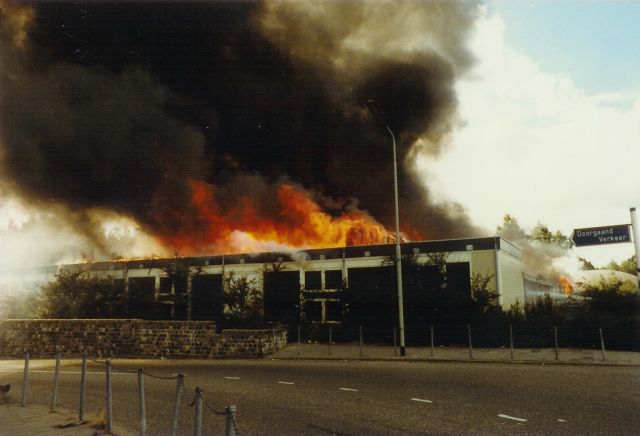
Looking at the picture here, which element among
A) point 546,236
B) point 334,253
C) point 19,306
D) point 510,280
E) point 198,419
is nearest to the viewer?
point 198,419

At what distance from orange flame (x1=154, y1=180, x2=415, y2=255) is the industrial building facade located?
8.39 metres

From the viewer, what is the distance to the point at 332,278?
101 ft

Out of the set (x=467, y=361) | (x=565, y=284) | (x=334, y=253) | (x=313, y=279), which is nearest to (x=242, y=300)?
(x=313, y=279)

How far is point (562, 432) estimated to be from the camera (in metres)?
6.95

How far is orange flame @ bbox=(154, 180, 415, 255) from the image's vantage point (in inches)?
1603

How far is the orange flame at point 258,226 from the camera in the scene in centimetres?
4072

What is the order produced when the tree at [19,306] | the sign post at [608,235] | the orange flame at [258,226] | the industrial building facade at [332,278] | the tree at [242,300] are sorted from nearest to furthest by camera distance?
the sign post at [608,235] → the industrial building facade at [332,278] → the tree at [242,300] → the tree at [19,306] → the orange flame at [258,226]

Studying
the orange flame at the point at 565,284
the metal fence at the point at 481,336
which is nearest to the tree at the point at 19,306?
the metal fence at the point at 481,336

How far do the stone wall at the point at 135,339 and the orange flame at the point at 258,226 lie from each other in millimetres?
19088

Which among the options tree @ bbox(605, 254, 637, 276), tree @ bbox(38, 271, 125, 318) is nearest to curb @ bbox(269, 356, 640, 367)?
tree @ bbox(38, 271, 125, 318)

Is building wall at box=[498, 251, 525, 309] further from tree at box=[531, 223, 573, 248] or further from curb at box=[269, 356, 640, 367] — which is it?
tree at box=[531, 223, 573, 248]

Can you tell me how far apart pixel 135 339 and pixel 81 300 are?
740 cm

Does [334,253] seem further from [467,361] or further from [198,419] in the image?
[198,419]

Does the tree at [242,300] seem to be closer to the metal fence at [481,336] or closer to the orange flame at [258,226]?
the metal fence at [481,336]
